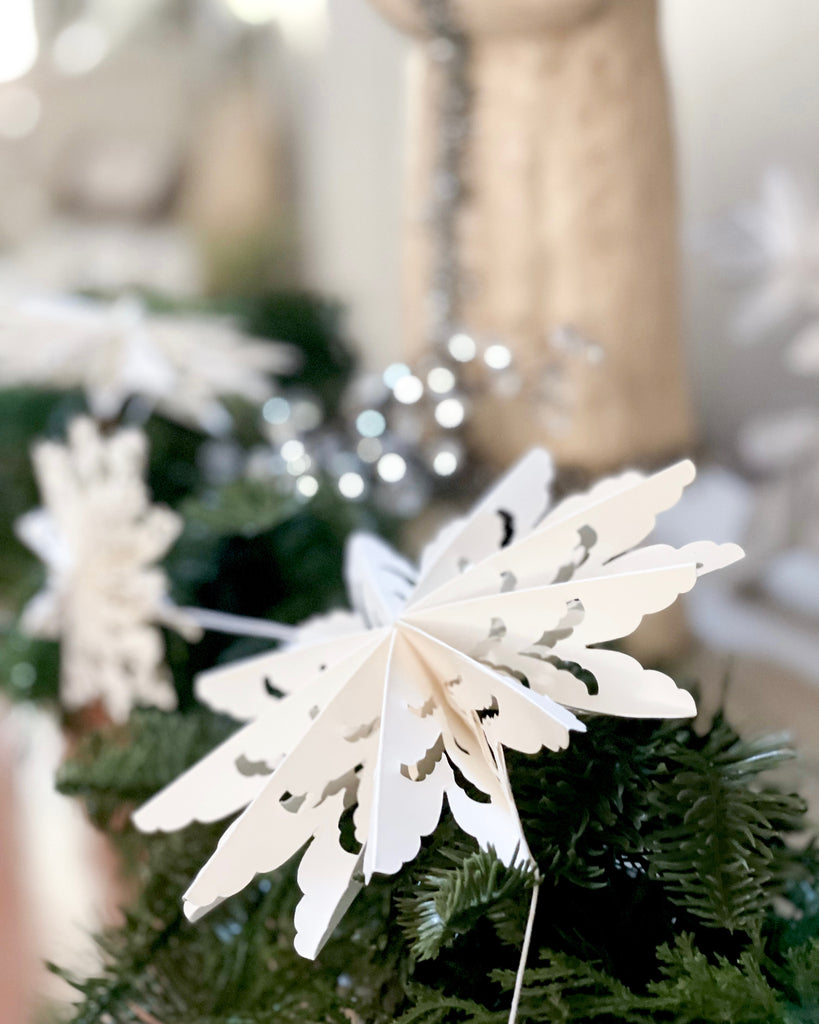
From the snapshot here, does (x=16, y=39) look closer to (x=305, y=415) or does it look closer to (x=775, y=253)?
(x=305, y=415)

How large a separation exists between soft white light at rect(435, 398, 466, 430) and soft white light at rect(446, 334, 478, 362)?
0.08 feet

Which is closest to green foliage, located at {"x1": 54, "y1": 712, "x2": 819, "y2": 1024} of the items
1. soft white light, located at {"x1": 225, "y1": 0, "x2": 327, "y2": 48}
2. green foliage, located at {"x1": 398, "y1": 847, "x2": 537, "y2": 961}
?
green foliage, located at {"x1": 398, "y1": 847, "x2": 537, "y2": 961}

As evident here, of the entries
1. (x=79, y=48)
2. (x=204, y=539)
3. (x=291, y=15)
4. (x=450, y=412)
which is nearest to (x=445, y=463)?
(x=450, y=412)

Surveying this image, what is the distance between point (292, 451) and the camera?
19.3 inches

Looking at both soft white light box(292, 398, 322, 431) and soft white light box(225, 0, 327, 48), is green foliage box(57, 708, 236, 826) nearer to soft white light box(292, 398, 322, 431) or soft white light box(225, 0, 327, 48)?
soft white light box(292, 398, 322, 431)

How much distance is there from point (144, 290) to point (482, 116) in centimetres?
42

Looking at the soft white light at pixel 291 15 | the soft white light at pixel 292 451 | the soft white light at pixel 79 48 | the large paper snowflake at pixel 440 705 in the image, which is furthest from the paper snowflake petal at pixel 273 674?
the soft white light at pixel 79 48

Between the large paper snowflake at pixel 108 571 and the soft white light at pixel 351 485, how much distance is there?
9cm

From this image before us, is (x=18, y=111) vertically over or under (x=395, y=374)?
over

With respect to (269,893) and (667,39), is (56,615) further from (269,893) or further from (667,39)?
(667,39)

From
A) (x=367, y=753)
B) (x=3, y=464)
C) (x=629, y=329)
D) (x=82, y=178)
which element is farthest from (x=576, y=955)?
(x=82, y=178)

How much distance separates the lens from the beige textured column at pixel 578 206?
0.41 m

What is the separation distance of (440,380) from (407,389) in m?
0.02

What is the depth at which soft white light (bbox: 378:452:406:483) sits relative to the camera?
1.52ft
